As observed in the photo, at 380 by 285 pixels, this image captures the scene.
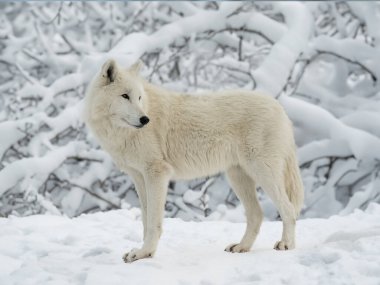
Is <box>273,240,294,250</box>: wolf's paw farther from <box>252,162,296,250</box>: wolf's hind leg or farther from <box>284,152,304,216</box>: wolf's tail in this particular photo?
<box>284,152,304,216</box>: wolf's tail

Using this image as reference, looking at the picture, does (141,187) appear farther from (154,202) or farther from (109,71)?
(109,71)

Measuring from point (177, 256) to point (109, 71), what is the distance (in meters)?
1.57

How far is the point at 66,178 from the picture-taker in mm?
8648

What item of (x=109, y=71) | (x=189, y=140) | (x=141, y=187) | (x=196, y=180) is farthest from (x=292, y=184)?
(x=196, y=180)

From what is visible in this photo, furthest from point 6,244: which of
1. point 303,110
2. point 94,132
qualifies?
point 303,110

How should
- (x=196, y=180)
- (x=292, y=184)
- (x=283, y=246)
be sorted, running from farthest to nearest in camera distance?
(x=196, y=180), (x=292, y=184), (x=283, y=246)

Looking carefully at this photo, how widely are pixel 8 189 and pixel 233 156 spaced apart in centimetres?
391

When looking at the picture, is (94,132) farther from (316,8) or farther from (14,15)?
(14,15)

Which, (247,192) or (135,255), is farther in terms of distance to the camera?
(247,192)

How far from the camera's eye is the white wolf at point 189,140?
4.24 metres

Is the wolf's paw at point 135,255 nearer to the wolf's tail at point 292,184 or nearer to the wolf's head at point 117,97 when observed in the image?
the wolf's head at point 117,97

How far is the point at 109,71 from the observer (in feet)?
14.1

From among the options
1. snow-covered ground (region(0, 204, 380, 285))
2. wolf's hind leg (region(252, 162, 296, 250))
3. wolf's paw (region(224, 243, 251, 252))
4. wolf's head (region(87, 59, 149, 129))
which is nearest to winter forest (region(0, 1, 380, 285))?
snow-covered ground (region(0, 204, 380, 285))

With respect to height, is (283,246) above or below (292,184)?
below
